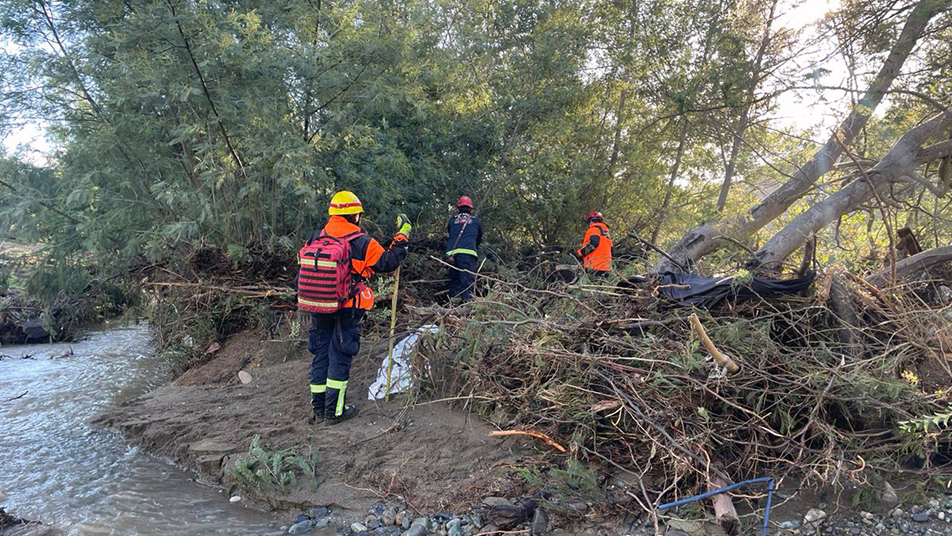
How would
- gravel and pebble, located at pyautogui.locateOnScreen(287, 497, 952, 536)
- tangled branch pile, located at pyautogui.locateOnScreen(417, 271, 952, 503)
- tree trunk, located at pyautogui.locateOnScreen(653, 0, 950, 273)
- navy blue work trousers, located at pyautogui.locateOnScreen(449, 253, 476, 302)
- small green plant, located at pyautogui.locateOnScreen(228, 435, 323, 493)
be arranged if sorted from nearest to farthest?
1. gravel and pebble, located at pyautogui.locateOnScreen(287, 497, 952, 536)
2. tangled branch pile, located at pyautogui.locateOnScreen(417, 271, 952, 503)
3. small green plant, located at pyautogui.locateOnScreen(228, 435, 323, 493)
4. tree trunk, located at pyautogui.locateOnScreen(653, 0, 950, 273)
5. navy blue work trousers, located at pyautogui.locateOnScreen(449, 253, 476, 302)

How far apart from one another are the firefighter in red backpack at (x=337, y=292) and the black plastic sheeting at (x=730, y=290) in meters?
2.36

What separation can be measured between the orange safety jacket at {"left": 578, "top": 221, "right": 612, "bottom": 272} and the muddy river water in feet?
16.7

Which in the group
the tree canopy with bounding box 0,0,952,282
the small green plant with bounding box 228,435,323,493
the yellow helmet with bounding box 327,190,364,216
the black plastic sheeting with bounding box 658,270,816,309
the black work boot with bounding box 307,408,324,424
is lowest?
the small green plant with bounding box 228,435,323,493

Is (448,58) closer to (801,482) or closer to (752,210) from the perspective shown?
(752,210)

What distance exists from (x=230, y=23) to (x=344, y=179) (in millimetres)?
1938

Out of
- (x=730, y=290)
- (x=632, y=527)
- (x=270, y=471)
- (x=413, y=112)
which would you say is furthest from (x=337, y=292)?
(x=413, y=112)

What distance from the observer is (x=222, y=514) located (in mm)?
3738

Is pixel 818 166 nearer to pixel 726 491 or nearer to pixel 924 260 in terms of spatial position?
pixel 924 260

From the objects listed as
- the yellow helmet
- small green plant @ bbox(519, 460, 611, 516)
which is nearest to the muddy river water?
small green plant @ bbox(519, 460, 611, 516)

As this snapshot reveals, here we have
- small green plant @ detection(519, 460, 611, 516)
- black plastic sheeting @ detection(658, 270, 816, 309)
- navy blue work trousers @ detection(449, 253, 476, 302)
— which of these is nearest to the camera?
small green plant @ detection(519, 460, 611, 516)

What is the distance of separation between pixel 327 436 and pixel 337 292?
3.80ft

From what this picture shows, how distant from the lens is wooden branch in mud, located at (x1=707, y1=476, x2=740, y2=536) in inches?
117

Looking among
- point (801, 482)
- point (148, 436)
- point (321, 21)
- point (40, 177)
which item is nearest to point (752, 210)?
point (801, 482)

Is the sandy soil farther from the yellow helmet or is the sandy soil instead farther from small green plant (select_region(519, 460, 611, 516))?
the yellow helmet
